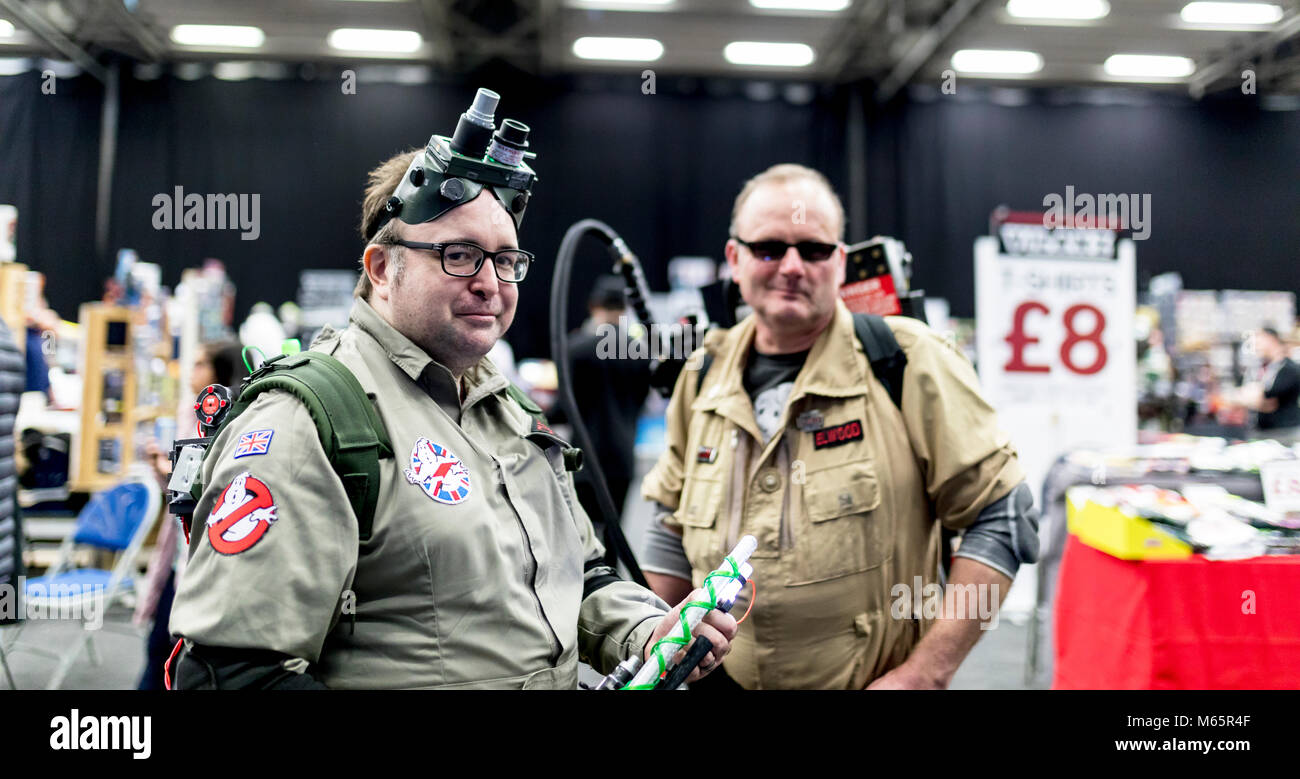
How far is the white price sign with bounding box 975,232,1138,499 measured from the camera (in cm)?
372

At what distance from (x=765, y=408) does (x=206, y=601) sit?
3.25ft

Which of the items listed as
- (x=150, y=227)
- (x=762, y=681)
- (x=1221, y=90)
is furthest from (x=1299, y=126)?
(x=150, y=227)

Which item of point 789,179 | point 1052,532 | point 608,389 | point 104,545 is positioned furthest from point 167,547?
point 1052,532

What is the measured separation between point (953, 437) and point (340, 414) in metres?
1.05

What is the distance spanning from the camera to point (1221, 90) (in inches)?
58.1

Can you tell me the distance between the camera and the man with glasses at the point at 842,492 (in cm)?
146

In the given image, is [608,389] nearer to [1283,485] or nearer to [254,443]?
[1283,485]

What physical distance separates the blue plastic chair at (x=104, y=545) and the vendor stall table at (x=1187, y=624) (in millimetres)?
3222

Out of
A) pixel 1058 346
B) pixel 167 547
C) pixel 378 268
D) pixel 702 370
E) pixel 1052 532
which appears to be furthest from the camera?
pixel 1058 346

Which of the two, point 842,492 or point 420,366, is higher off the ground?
point 420,366

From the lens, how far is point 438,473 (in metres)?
1.01

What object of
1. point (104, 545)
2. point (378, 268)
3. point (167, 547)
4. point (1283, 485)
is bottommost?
point (104, 545)

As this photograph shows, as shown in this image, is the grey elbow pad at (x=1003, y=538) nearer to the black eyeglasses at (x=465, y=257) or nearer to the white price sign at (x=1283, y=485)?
the white price sign at (x=1283, y=485)
